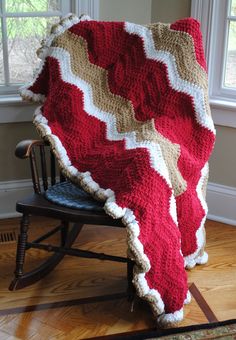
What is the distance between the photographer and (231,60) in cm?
274

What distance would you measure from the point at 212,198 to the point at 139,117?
2.67 feet

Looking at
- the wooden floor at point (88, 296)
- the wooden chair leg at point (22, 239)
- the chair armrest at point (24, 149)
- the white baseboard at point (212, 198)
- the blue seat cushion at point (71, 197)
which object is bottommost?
the wooden floor at point (88, 296)

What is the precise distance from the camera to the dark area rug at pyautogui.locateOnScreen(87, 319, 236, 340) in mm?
1969

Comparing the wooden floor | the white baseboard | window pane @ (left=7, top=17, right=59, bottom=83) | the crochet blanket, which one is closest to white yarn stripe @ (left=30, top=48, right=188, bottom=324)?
the crochet blanket

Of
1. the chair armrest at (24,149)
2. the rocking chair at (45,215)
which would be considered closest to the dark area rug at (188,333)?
the rocking chair at (45,215)

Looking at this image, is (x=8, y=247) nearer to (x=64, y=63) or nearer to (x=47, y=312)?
(x=47, y=312)

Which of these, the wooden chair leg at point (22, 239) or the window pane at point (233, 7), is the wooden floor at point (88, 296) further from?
the window pane at point (233, 7)

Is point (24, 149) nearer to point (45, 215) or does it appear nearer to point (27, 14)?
point (45, 215)

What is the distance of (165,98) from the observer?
229 cm

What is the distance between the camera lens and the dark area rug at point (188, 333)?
197 cm

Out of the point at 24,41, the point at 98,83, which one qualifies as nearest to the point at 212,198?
the point at 98,83

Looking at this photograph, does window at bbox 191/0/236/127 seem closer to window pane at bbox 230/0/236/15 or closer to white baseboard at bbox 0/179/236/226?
window pane at bbox 230/0/236/15

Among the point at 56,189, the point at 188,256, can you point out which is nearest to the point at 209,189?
the point at 188,256

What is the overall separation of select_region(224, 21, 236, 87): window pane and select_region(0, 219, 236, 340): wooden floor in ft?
2.73
